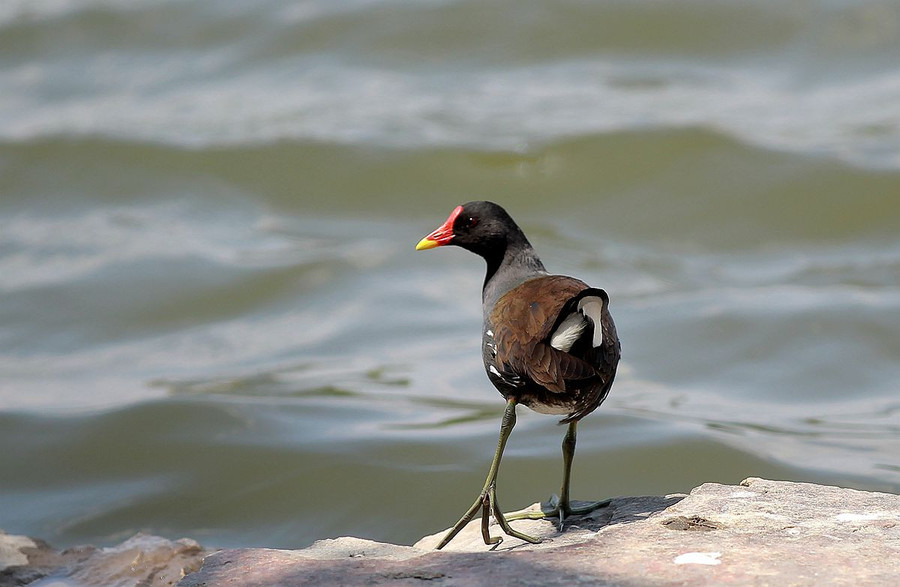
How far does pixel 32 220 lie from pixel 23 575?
6.01m

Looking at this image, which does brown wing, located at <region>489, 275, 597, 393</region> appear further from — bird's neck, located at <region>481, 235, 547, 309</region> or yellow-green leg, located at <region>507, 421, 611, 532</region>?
bird's neck, located at <region>481, 235, 547, 309</region>

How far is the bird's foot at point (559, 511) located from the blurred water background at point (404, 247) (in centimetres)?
149

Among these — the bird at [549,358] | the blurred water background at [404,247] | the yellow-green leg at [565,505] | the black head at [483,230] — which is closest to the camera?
the bird at [549,358]

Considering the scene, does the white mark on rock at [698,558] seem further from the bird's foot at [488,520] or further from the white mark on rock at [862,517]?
the bird's foot at [488,520]

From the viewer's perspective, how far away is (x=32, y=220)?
375 inches

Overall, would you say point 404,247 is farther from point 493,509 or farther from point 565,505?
point 493,509

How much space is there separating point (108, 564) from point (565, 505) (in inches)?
65.0

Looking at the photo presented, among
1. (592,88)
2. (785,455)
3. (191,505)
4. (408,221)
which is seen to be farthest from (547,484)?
(592,88)

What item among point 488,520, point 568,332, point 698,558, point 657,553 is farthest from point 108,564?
point 698,558

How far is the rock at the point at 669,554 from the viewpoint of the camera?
2.71m

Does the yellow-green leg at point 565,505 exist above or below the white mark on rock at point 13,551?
above

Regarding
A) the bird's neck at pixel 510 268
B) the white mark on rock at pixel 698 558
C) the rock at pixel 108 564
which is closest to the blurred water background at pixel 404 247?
the rock at pixel 108 564

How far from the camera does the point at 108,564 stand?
4066 millimetres

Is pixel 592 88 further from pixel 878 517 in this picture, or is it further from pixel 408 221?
pixel 878 517
